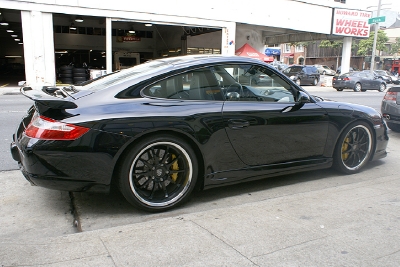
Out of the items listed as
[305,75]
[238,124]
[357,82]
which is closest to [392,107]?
[238,124]

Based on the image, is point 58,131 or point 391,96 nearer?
point 58,131

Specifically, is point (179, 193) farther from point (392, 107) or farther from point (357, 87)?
point (357, 87)

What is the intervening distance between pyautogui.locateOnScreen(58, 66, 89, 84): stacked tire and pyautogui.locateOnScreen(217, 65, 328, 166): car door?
19.1 m

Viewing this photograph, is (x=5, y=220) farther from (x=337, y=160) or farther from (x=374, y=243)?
(x=337, y=160)

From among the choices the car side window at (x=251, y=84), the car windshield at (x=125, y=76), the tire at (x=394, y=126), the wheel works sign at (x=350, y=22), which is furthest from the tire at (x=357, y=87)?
the car windshield at (x=125, y=76)

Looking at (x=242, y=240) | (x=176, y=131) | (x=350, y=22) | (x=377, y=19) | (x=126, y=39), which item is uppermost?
(x=377, y=19)

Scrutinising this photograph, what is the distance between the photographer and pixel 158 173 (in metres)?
3.31

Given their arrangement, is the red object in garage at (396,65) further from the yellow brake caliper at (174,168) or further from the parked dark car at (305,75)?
the yellow brake caliper at (174,168)

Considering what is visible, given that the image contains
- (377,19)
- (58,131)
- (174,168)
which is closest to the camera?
(58,131)

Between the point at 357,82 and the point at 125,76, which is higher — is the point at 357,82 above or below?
below

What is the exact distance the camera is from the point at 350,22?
28.0 meters

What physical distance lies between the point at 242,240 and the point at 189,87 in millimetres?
1567

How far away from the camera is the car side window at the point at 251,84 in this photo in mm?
3722

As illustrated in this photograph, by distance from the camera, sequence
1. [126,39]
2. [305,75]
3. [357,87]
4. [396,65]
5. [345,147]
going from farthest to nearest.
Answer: [396,65] < [126,39] < [305,75] < [357,87] < [345,147]
